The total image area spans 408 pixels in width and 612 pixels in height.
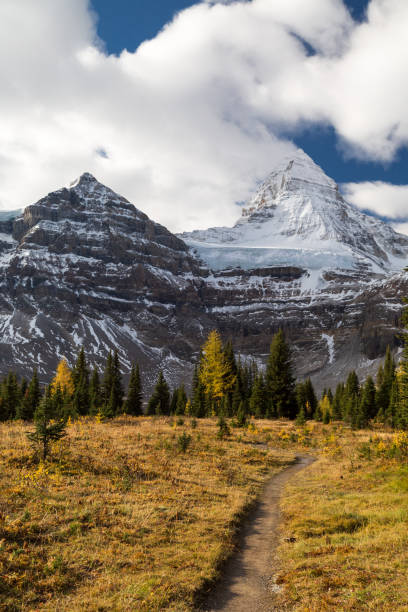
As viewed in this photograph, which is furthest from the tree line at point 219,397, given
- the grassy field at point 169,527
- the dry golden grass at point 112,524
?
the dry golden grass at point 112,524

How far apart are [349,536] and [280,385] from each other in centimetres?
3884

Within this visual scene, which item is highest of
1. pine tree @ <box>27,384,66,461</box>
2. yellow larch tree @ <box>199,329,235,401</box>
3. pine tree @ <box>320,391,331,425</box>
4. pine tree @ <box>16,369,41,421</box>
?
yellow larch tree @ <box>199,329,235,401</box>

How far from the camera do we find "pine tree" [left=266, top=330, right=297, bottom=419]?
50531 mm

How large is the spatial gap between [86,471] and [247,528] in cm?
701

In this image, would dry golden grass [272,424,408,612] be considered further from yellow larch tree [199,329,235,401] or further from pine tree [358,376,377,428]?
pine tree [358,376,377,428]

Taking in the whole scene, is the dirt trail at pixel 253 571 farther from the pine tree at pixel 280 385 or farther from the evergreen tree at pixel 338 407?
the evergreen tree at pixel 338 407

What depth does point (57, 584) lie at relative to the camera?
9.09m

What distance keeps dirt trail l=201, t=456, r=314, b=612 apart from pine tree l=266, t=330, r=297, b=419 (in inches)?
1346

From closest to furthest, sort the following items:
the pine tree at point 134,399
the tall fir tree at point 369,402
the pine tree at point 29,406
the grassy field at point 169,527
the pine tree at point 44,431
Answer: the grassy field at point 169,527
the pine tree at point 44,431
the pine tree at point 29,406
the tall fir tree at point 369,402
the pine tree at point 134,399

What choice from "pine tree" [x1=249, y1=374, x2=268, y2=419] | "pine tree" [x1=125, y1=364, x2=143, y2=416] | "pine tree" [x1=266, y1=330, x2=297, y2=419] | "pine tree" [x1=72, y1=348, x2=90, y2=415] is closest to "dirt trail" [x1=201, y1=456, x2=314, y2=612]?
"pine tree" [x1=266, y1=330, x2=297, y2=419]

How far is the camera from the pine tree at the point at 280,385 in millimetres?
50531

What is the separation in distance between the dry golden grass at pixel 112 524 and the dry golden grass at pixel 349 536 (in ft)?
6.86

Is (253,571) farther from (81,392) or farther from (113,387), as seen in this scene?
(113,387)

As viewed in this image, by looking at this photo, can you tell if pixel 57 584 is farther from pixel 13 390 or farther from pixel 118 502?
pixel 13 390
